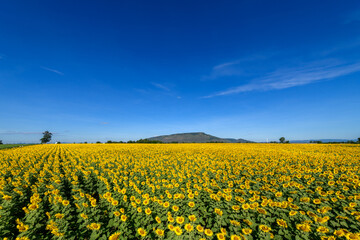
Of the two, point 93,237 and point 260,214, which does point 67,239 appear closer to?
point 93,237

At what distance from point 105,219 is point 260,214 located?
518 centimetres

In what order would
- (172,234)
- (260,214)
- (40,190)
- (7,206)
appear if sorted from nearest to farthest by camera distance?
(172,234)
(260,214)
(7,206)
(40,190)

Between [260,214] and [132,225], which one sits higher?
[260,214]

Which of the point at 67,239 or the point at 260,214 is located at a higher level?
the point at 260,214

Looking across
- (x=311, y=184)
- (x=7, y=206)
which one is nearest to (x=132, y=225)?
(x=7, y=206)

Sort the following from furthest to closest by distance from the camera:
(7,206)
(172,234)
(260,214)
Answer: (7,206), (260,214), (172,234)

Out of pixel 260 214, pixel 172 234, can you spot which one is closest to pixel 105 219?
pixel 172 234

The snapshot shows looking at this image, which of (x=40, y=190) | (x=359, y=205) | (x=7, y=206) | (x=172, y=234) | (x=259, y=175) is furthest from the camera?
(x=259, y=175)

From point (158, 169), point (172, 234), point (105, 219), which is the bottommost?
point (105, 219)

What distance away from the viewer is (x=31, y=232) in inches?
156

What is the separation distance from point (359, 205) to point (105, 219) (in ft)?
28.4

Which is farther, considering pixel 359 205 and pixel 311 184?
pixel 311 184

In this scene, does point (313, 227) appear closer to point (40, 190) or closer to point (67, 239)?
point (67, 239)

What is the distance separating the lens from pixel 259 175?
899 cm
